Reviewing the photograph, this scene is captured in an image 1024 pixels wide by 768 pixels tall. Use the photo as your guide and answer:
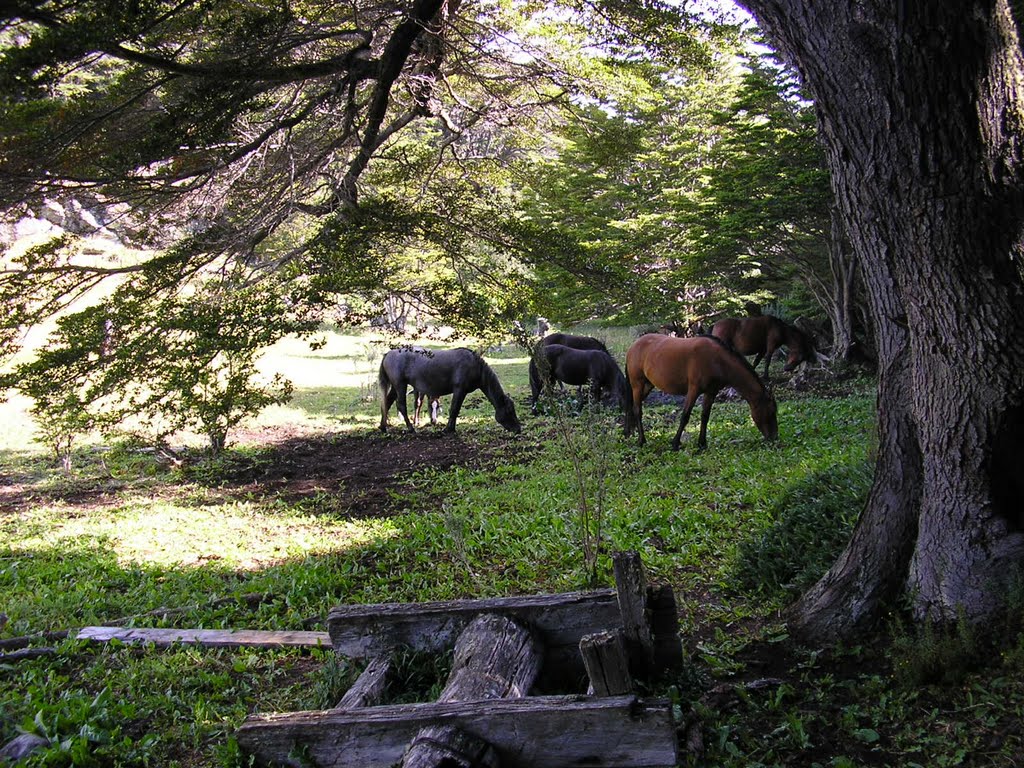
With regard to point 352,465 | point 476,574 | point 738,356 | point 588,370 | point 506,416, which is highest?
point 738,356

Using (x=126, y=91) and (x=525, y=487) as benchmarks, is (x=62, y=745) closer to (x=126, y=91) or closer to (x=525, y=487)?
(x=126, y=91)

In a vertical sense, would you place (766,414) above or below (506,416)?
above

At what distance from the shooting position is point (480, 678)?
3.40m

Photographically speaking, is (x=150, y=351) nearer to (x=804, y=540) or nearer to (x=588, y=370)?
(x=804, y=540)

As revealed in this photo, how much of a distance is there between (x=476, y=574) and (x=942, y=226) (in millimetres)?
4158

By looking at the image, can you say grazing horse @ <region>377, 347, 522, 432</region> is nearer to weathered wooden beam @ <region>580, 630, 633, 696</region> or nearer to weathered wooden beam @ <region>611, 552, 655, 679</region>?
weathered wooden beam @ <region>611, 552, 655, 679</region>

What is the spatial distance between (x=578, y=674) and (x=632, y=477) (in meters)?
5.10

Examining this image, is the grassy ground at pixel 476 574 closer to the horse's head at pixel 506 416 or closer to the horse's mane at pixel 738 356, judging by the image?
the horse's mane at pixel 738 356

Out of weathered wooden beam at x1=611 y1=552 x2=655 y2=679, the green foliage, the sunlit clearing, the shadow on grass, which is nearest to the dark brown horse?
the sunlit clearing

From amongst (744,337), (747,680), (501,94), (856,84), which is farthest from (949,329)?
(744,337)

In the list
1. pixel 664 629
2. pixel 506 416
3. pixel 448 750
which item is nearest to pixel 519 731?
pixel 448 750

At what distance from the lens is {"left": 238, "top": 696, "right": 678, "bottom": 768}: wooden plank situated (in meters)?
2.90

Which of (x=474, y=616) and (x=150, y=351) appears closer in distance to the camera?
(x=474, y=616)

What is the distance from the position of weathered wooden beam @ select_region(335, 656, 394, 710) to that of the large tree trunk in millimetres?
2770
